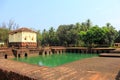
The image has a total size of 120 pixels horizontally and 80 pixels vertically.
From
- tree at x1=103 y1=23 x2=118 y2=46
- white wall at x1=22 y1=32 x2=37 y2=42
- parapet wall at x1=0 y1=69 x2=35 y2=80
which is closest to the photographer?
parapet wall at x1=0 y1=69 x2=35 y2=80

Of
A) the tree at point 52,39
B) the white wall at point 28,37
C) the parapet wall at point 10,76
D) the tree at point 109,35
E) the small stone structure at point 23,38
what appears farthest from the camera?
the tree at point 52,39

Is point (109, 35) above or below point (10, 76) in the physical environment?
above

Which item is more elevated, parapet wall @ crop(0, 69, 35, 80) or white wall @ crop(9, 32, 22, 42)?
white wall @ crop(9, 32, 22, 42)

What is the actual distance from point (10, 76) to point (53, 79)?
4.39 ft

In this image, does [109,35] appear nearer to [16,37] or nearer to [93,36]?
[93,36]

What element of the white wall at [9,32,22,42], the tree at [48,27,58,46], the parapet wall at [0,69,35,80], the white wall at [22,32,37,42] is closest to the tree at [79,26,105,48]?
the tree at [48,27,58,46]

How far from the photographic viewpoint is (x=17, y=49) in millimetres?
35469

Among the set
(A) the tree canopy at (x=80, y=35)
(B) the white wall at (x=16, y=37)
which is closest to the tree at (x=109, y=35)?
(A) the tree canopy at (x=80, y=35)

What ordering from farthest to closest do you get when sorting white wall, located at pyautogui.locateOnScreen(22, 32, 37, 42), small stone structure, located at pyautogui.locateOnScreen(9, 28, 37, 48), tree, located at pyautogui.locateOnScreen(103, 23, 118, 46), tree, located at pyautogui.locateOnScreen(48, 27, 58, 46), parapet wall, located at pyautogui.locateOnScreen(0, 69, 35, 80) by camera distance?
tree, located at pyautogui.locateOnScreen(48, 27, 58, 46) → tree, located at pyautogui.locateOnScreen(103, 23, 118, 46) → white wall, located at pyautogui.locateOnScreen(22, 32, 37, 42) → small stone structure, located at pyautogui.locateOnScreen(9, 28, 37, 48) → parapet wall, located at pyautogui.locateOnScreen(0, 69, 35, 80)

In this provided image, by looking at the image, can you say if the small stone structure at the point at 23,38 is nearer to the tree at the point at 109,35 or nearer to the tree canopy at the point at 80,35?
the tree canopy at the point at 80,35

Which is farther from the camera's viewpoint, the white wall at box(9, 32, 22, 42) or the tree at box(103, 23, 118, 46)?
the tree at box(103, 23, 118, 46)

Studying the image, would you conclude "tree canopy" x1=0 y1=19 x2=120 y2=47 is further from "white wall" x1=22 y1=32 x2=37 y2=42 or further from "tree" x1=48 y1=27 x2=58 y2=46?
"white wall" x1=22 y1=32 x2=37 y2=42

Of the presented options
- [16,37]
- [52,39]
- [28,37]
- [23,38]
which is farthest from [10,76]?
[52,39]

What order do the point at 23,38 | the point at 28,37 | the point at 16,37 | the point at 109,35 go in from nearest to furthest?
the point at 23,38 < the point at 16,37 < the point at 28,37 < the point at 109,35
